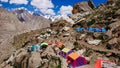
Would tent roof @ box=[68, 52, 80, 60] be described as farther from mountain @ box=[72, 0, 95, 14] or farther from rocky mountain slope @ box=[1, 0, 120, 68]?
mountain @ box=[72, 0, 95, 14]

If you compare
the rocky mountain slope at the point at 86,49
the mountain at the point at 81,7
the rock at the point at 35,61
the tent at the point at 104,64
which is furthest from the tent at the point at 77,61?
the mountain at the point at 81,7

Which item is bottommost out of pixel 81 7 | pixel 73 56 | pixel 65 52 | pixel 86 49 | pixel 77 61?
pixel 77 61

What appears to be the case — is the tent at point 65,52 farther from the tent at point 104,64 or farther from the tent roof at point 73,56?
the tent at point 104,64

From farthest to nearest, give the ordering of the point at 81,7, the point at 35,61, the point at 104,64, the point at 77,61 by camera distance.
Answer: the point at 81,7
the point at 35,61
the point at 77,61
the point at 104,64

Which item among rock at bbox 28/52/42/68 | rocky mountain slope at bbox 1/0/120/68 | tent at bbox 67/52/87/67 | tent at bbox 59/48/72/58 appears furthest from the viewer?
rock at bbox 28/52/42/68

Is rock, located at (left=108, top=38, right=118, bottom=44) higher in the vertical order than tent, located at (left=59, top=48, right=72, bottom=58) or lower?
higher

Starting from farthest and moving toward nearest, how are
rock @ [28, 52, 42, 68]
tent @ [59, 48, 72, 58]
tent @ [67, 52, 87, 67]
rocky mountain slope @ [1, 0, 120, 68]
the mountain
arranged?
1. the mountain
2. rock @ [28, 52, 42, 68]
3. tent @ [59, 48, 72, 58]
4. rocky mountain slope @ [1, 0, 120, 68]
5. tent @ [67, 52, 87, 67]

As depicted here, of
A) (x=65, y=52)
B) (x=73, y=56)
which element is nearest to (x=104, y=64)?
(x=73, y=56)

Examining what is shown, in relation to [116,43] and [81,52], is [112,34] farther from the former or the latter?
[81,52]

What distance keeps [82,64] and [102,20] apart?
2848 cm

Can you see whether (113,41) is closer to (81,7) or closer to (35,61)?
(35,61)

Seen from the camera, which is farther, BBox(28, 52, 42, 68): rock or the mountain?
the mountain

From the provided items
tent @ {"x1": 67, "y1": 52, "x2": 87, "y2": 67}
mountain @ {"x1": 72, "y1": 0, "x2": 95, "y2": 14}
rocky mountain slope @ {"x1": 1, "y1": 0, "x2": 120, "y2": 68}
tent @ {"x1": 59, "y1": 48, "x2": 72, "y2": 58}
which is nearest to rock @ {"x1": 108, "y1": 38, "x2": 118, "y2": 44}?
rocky mountain slope @ {"x1": 1, "y1": 0, "x2": 120, "y2": 68}

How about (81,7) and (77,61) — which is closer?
(77,61)
